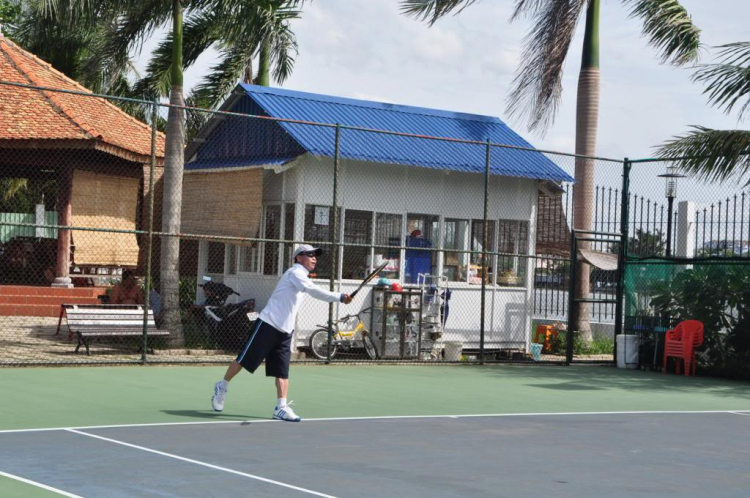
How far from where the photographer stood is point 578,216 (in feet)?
A: 74.3

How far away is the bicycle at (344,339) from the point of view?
58.3 feet

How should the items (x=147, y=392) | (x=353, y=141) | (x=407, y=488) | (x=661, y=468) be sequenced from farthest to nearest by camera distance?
(x=353, y=141)
(x=147, y=392)
(x=661, y=468)
(x=407, y=488)

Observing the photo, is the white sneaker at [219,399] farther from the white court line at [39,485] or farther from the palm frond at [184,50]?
the palm frond at [184,50]

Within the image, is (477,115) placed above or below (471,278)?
above

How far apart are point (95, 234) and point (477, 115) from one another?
8.08m

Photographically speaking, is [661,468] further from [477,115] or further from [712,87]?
[477,115]

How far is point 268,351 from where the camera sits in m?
10.7

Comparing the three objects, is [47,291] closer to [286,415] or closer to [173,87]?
[173,87]

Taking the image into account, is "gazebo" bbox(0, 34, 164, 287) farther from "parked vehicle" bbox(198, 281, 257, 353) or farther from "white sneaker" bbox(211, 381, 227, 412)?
"white sneaker" bbox(211, 381, 227, 412)

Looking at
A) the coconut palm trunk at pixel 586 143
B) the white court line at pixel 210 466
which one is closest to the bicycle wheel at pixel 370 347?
the coconut palm trunk at pixel 586 143

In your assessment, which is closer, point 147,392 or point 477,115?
point 147,392

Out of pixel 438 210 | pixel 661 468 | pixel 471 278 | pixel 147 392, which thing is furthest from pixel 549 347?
pixel 661 468

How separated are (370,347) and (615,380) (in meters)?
4.05

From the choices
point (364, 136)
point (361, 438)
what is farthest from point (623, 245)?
point (361, 438)
